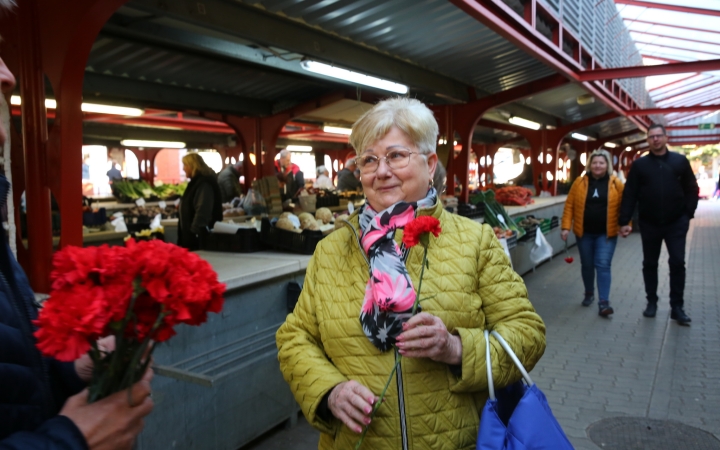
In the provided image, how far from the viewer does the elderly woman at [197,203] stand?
6305 millimetres

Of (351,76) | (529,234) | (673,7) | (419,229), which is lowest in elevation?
(529,234)

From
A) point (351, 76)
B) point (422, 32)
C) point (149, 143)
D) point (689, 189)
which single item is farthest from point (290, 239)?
point (149, 143)

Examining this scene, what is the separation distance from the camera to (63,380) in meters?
1.44

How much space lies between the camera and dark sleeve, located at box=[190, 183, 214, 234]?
6266mm

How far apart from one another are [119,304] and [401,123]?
46.0 inches

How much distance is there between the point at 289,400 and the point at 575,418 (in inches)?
84.0

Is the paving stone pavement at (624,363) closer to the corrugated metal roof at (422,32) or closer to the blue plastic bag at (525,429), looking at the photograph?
the blue plastic bag at (525,429)

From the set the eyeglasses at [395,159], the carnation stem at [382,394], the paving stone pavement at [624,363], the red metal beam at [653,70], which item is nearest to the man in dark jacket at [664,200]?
the paving stone pavement at [624,363]

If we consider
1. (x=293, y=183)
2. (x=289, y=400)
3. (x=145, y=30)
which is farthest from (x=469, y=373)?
(x=293, y=183)

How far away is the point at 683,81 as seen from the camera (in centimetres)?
2161

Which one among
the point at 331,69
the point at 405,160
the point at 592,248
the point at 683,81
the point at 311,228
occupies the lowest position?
the point at 592,248

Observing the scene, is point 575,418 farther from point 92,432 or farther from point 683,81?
point 683,81

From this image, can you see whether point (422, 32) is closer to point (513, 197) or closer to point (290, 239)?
point (290, 239)

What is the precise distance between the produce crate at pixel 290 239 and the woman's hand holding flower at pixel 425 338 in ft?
9.50
